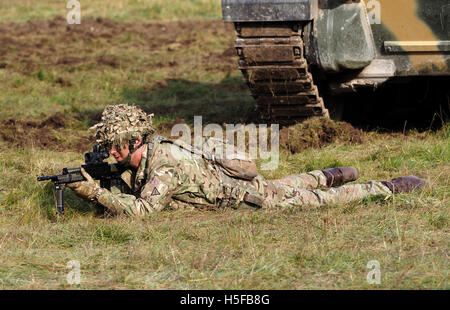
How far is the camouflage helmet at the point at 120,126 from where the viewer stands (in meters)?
5.57

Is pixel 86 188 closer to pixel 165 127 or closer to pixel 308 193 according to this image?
pixel 308 193

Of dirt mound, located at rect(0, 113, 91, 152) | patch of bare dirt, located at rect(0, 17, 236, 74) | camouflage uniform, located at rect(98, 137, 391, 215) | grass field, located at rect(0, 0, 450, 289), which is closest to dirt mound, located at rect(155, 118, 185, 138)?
grass field, located at rect(0, 0, 450, 289)

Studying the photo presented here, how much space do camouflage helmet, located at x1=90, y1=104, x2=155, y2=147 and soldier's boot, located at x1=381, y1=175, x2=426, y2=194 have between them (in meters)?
1.98

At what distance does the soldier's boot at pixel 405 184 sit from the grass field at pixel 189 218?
114 millimetres

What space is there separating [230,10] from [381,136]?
2229 millimetres

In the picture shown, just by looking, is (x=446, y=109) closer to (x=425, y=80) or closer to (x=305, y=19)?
(x=425, y=80)

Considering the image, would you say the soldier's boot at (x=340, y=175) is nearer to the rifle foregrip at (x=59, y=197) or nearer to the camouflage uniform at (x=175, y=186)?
the camouflage uniform at (x=175, y=186)

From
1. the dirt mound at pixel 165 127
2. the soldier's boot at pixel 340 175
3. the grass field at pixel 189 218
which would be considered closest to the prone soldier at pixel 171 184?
the grass field at pixel 189 218

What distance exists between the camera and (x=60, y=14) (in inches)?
730

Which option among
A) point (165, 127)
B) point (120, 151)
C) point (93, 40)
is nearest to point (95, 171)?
point (120, 151)

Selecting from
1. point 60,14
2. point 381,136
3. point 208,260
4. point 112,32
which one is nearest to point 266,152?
point 381,136

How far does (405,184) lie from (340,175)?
578 mm

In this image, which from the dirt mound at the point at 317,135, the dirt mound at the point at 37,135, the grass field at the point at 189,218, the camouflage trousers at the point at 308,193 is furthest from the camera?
the dirt mound at the point at 37,135

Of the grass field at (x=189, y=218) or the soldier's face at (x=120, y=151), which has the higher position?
the soldier's face at (x=120, y=151)
